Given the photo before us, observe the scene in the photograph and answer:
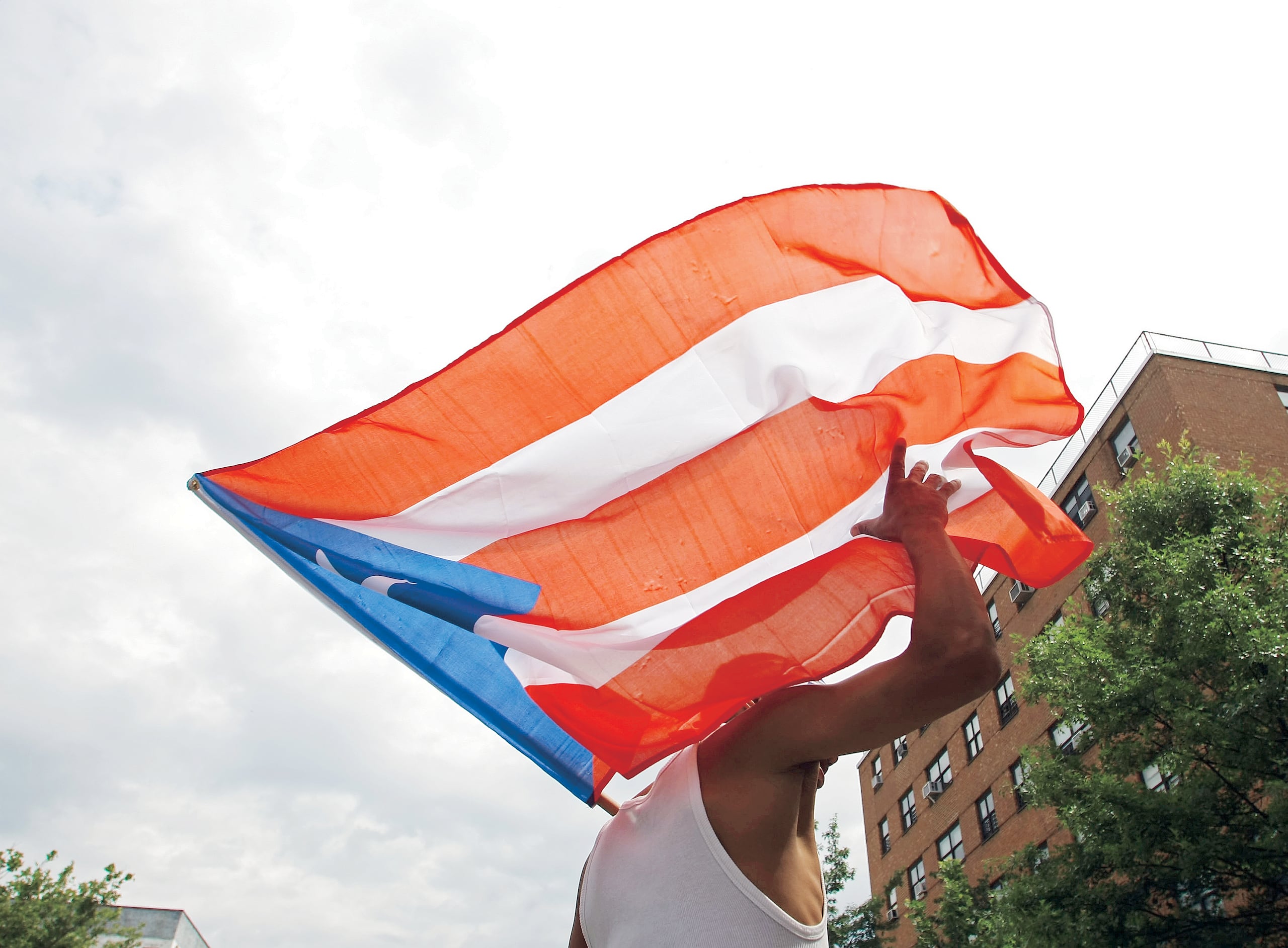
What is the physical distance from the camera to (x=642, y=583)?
10.1ft

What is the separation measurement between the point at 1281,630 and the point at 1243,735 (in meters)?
1.36

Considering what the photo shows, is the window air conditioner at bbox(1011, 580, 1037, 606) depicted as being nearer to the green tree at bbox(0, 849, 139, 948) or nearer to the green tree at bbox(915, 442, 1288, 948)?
the green tree at bbox(915, 442, 1288, 948)

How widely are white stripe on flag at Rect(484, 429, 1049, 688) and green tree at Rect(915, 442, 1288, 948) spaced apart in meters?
9.51

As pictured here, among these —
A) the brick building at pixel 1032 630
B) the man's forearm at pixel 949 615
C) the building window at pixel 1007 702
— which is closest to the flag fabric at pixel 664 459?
the man's forearm at pixel 949 615

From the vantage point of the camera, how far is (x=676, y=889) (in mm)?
1980

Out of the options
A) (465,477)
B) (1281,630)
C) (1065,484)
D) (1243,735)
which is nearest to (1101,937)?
(1243,735)

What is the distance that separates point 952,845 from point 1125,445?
526 inches

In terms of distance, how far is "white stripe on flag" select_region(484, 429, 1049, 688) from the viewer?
9.70 ft

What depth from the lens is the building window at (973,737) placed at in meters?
26.9

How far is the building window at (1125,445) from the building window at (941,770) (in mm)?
11545

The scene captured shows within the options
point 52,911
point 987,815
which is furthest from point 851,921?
point 52,911

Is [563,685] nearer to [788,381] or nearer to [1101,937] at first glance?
[788,381]

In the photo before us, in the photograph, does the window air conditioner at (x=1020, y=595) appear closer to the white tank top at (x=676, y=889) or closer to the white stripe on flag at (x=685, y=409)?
the white stripe on flag at (x=685, y=409)

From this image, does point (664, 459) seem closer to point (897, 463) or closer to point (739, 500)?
point (739, 500)
